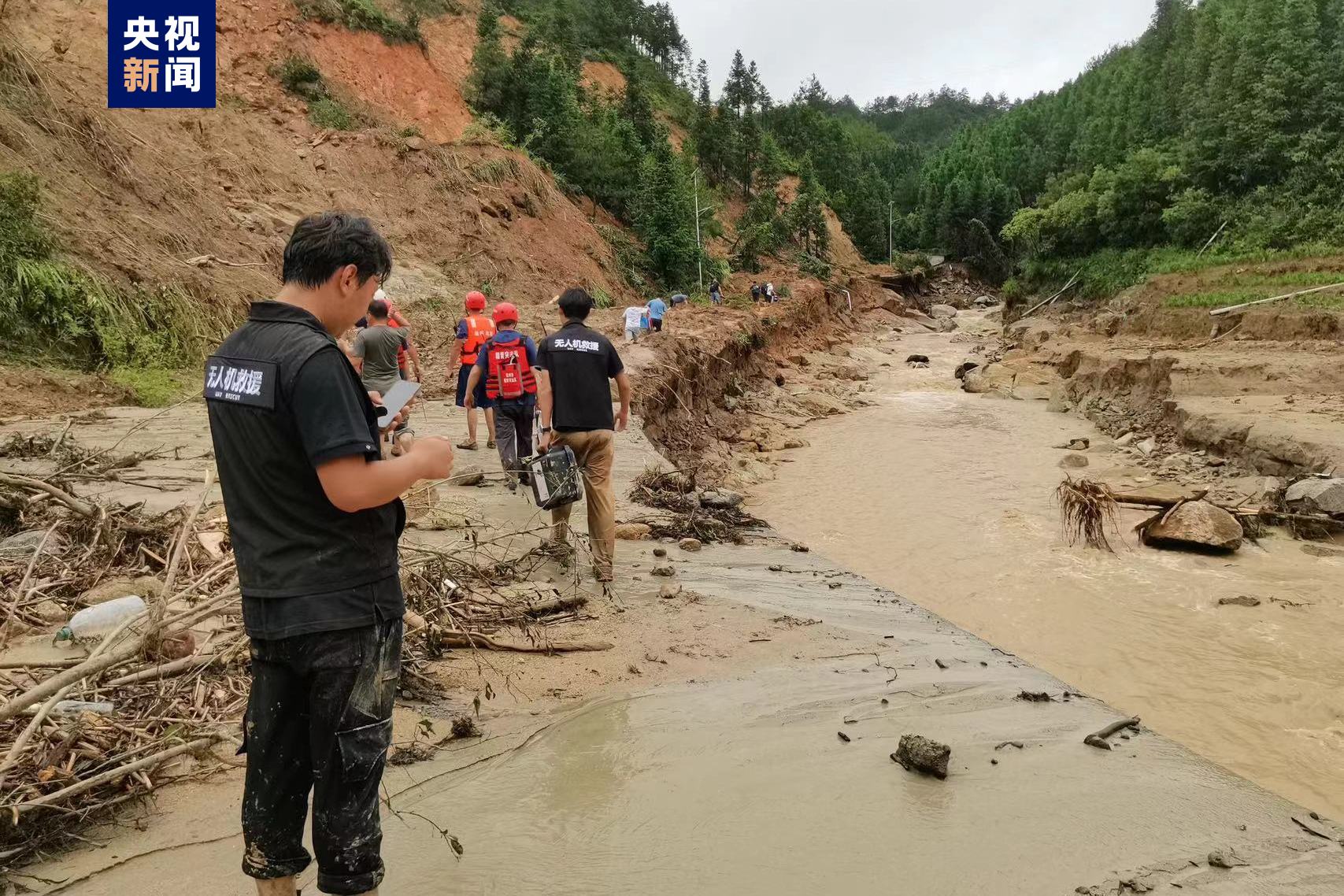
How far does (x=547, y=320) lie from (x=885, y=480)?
9.67 meters

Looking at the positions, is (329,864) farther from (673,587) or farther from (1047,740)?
(673,587)

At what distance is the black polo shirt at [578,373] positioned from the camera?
5.76 meters

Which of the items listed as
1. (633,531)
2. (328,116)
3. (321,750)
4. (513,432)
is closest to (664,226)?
(328,116)

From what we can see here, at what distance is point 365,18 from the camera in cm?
2689

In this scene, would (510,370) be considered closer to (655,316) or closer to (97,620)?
(97,620)

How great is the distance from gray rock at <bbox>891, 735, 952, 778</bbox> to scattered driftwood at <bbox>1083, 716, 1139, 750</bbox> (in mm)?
826

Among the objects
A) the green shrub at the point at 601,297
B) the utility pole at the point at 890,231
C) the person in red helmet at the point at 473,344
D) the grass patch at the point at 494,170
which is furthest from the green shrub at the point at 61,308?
the utility pole at the point at 890,231

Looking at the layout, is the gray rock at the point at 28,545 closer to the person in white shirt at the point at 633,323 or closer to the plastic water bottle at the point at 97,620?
the plastic water bottle at the point at 97,620

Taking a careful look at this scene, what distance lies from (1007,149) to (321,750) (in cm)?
7184

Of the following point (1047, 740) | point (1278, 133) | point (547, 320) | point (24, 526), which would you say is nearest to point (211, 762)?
point (24, 526)

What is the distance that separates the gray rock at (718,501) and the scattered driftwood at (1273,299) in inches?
618

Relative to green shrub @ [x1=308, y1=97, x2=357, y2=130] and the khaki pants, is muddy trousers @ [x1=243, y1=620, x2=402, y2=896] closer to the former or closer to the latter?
the khaki pants

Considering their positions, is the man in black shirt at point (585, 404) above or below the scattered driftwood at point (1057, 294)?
below

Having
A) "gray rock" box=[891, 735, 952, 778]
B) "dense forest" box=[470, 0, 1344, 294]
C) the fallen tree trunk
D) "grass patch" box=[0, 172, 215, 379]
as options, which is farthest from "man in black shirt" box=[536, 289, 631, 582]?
"dense forest" box=[470, 0, 1344, 294]
